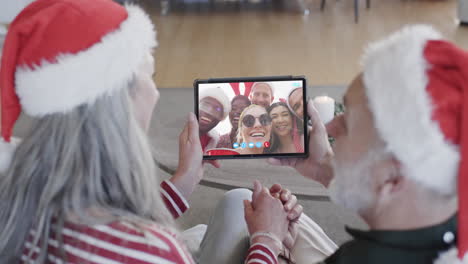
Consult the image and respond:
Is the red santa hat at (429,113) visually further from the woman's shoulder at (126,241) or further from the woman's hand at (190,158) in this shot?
the woman's hand at (190,158)

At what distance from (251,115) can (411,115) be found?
834 millimetres

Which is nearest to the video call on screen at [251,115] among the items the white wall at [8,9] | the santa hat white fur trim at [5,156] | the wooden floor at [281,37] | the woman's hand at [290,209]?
the woman's hand at [290,209]

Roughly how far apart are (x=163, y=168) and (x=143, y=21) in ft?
5.19

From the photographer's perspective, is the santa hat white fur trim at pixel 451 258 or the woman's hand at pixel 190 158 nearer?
the santa hat white fur trim at pixel 451 258

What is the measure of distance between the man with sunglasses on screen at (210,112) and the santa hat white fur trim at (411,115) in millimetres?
742

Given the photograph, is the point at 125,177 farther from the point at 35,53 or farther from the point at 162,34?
the point at 162,34

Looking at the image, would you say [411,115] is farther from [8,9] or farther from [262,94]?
[8,9]

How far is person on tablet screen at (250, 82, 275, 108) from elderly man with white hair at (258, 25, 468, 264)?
0.61m

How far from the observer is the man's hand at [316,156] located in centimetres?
159

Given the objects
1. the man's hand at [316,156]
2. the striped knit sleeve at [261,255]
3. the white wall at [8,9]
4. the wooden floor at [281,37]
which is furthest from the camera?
the white wall at [8,9]

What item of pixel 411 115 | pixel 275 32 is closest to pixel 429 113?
pixel 411 115

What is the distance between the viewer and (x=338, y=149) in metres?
1.03

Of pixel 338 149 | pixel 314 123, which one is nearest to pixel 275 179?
pixel 314 123

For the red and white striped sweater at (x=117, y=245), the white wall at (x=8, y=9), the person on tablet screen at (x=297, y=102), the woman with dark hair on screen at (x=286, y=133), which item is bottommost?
the red and white striped sweater at (x=117, y=245)
